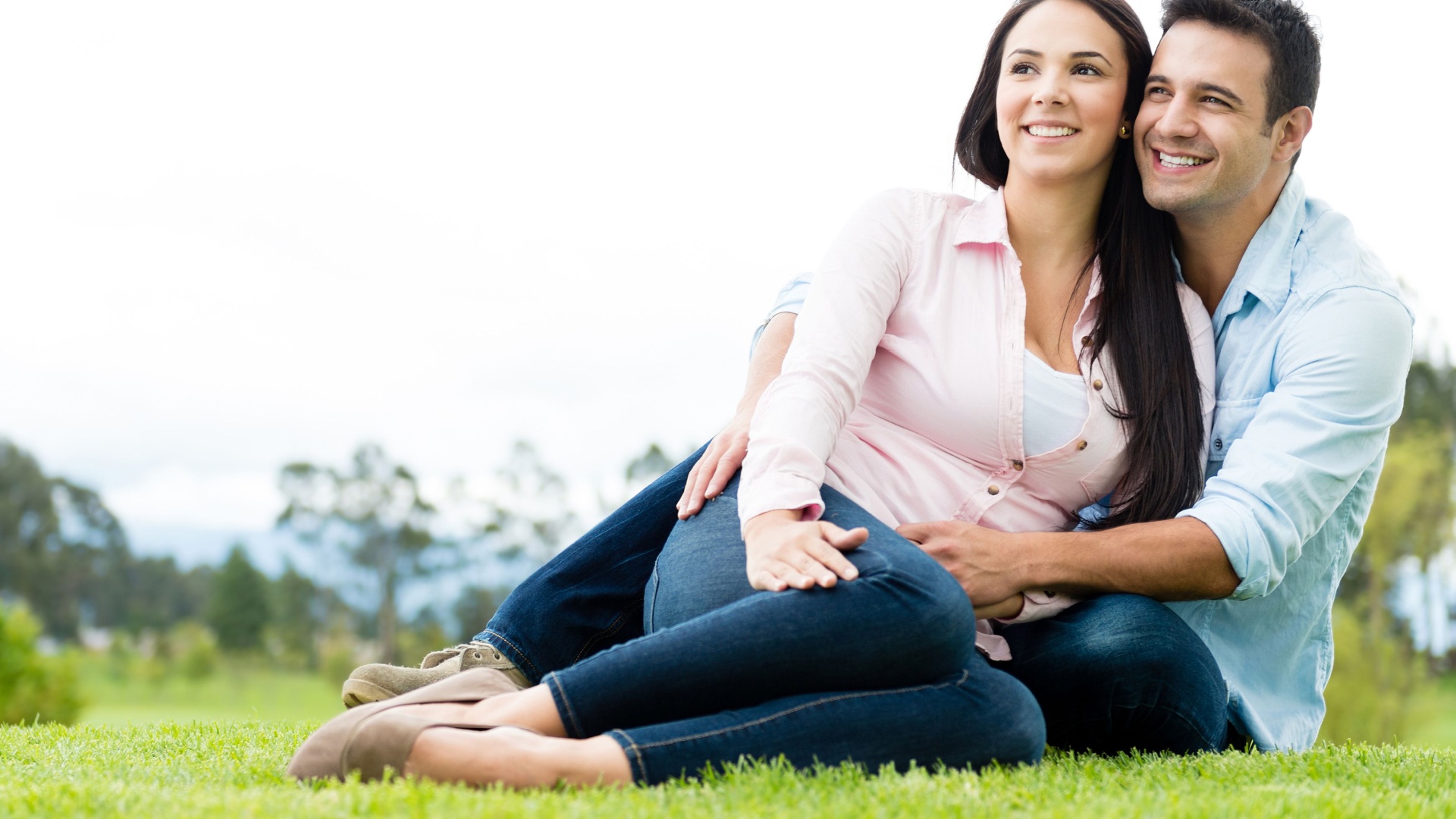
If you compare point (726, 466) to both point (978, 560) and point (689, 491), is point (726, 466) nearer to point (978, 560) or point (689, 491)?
point (689, 491)

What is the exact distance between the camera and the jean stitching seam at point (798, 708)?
206 centimetres

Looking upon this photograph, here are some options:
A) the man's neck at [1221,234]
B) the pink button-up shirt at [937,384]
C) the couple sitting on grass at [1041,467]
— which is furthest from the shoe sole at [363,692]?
the man's neck at [1221,234]

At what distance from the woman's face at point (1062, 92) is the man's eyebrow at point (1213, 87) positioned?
8 centimetres

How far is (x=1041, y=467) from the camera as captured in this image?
2.76m

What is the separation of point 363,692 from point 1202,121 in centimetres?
244

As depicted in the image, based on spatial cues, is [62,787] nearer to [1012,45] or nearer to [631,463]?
[1012,45]

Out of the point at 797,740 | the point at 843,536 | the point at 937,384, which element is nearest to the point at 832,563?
the point at 843,536

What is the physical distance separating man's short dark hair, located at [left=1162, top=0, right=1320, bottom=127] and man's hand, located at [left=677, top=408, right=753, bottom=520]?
5.15ft

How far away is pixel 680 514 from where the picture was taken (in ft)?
9.03

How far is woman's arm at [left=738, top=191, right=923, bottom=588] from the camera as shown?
7.58ft

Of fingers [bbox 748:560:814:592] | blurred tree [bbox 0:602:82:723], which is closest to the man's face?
fingers [bbox 748:560:814:592]

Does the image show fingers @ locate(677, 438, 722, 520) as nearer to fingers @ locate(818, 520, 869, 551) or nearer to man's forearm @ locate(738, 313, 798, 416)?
man's forearm @ locate(738, 313, 798, 416)

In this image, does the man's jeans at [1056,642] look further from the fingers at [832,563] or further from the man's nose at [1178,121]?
the man's nose at [1178,121]

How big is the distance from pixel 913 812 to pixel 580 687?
636 mm
